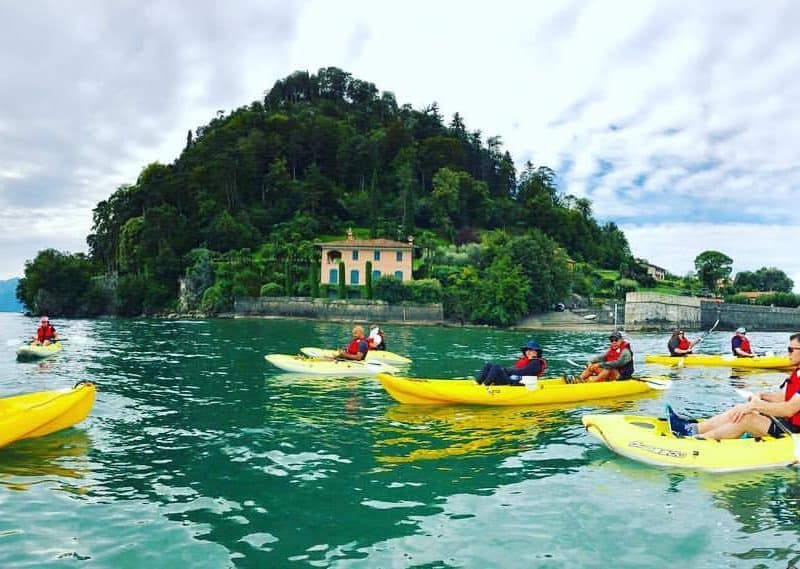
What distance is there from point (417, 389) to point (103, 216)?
361 feet

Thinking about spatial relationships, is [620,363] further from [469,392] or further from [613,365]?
[469,392]

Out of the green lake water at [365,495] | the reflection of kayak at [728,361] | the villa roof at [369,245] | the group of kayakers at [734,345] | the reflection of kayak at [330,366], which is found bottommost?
the green lake water at [365,495]

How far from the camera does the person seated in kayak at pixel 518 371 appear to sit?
51.5ft

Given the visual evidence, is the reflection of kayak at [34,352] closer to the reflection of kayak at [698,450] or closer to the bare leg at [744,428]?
the reflection of kayak at [698,450]

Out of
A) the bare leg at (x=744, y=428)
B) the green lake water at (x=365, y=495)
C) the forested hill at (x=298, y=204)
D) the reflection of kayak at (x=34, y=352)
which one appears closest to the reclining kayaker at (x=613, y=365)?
the green lake water at (x=365, y=495)

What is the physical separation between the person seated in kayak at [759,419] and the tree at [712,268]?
4425 inches

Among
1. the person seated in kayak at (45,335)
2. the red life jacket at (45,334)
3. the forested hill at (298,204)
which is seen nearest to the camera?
the person seated in kayak at (45,335)

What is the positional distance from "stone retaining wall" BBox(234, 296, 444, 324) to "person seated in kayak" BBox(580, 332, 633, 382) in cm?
5045

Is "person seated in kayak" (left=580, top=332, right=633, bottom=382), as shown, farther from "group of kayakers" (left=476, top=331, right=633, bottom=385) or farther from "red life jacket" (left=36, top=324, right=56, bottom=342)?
"red life jacket" (left=36, top=324, right=56, bottom=342)

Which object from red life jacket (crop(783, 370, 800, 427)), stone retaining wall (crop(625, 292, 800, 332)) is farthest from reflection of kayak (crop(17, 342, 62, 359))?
stone retaining wall (crop(625, 292, 800, 332))

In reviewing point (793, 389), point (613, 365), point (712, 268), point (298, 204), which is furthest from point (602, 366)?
point (712, 268)

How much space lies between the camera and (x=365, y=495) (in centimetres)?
897

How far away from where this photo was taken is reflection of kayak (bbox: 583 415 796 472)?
10.0 meters

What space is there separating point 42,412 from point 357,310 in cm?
5839
